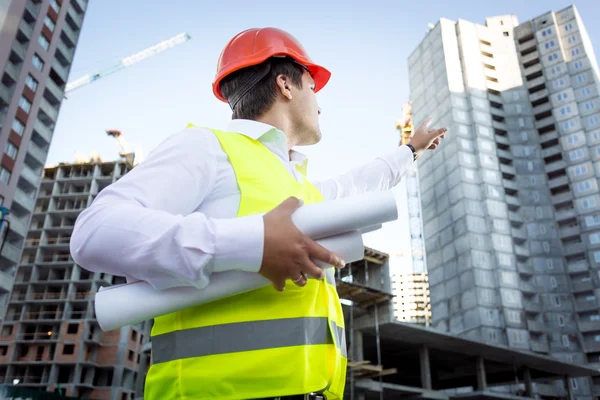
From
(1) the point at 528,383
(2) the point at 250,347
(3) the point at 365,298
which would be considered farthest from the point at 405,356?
(2) the point at 250,347

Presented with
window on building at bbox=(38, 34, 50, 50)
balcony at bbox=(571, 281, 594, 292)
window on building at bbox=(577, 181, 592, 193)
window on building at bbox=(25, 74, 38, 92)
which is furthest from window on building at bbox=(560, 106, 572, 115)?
window on building at bbox=(25, 74, 38, 92)

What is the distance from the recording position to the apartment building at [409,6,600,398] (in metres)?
59.1

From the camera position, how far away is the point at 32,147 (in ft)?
141

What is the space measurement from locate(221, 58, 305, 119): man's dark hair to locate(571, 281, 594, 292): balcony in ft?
237

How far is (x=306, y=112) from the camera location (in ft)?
7.43

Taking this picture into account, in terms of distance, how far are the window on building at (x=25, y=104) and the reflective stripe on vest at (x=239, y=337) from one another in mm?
46429

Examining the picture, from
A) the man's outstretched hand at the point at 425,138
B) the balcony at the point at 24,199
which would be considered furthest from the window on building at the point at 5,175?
the man's outstretched hand at the point at 425,138

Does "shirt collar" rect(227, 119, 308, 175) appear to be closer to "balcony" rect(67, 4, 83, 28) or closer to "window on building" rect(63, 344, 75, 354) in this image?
"balcony" rect(67, 4, 83, 28)

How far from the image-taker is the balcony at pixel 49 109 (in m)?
44.7

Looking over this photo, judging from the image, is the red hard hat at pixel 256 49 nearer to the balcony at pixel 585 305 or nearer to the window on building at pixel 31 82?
the window on building at pixel 31 82

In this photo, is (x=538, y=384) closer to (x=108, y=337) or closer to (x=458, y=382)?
(x=458, y=382)

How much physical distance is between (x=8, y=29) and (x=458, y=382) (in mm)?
46881

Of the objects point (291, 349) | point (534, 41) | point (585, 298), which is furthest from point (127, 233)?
point (534, 41)

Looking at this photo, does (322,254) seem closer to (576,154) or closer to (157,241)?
(157,241)
